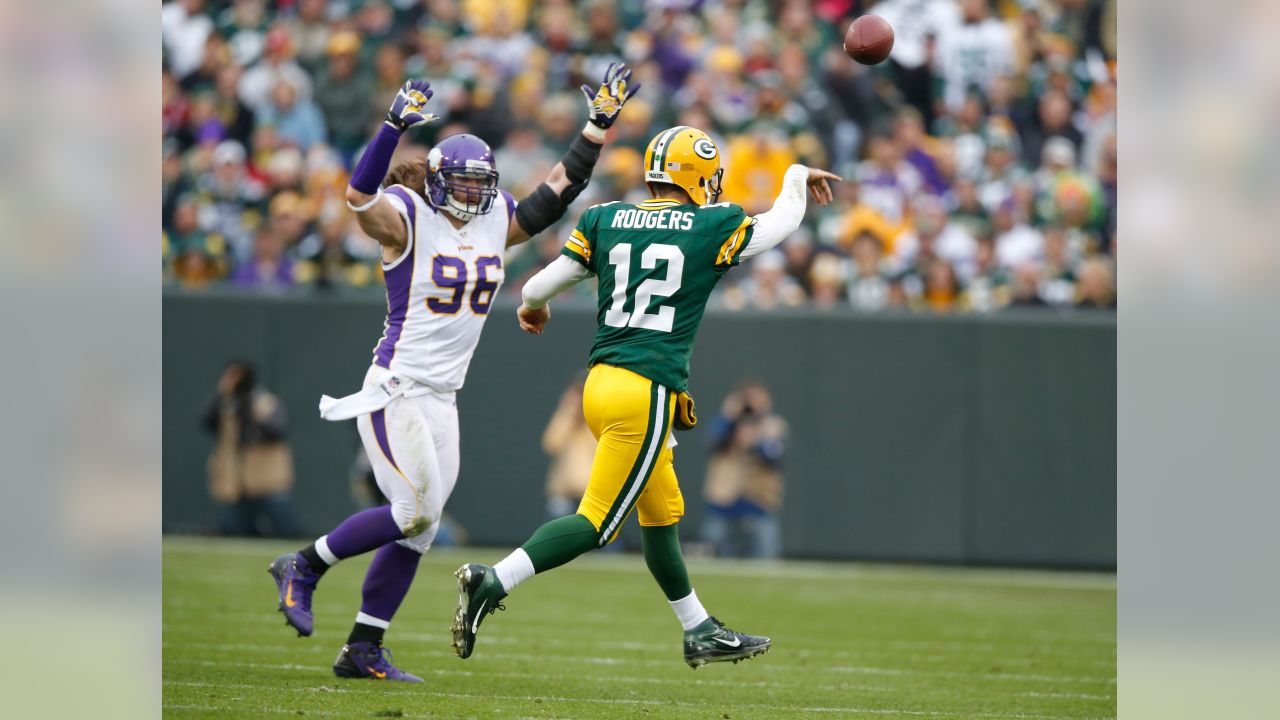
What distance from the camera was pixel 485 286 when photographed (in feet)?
23.0

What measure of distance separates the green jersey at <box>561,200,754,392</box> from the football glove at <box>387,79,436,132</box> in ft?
3.00

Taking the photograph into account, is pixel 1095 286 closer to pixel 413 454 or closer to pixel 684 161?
pixel 684 161

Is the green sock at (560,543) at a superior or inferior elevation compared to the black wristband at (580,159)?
inferior

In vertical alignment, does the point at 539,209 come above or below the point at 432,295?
above

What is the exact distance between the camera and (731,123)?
14656 millimetres

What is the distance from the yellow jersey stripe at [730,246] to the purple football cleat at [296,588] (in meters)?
2.13

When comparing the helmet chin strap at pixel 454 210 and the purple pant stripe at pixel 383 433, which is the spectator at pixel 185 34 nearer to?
the helmet chin strap at pixel 454 210

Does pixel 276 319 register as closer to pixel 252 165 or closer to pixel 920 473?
pixel 252 165

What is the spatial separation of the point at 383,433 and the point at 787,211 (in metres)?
1.93

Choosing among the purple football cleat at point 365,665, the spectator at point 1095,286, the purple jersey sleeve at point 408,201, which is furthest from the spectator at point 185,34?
the purple football cleat at point 365,665

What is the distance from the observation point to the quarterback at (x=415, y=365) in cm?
677

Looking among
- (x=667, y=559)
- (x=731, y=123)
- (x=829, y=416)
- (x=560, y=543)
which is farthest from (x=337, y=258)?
(x=560, y=543)
